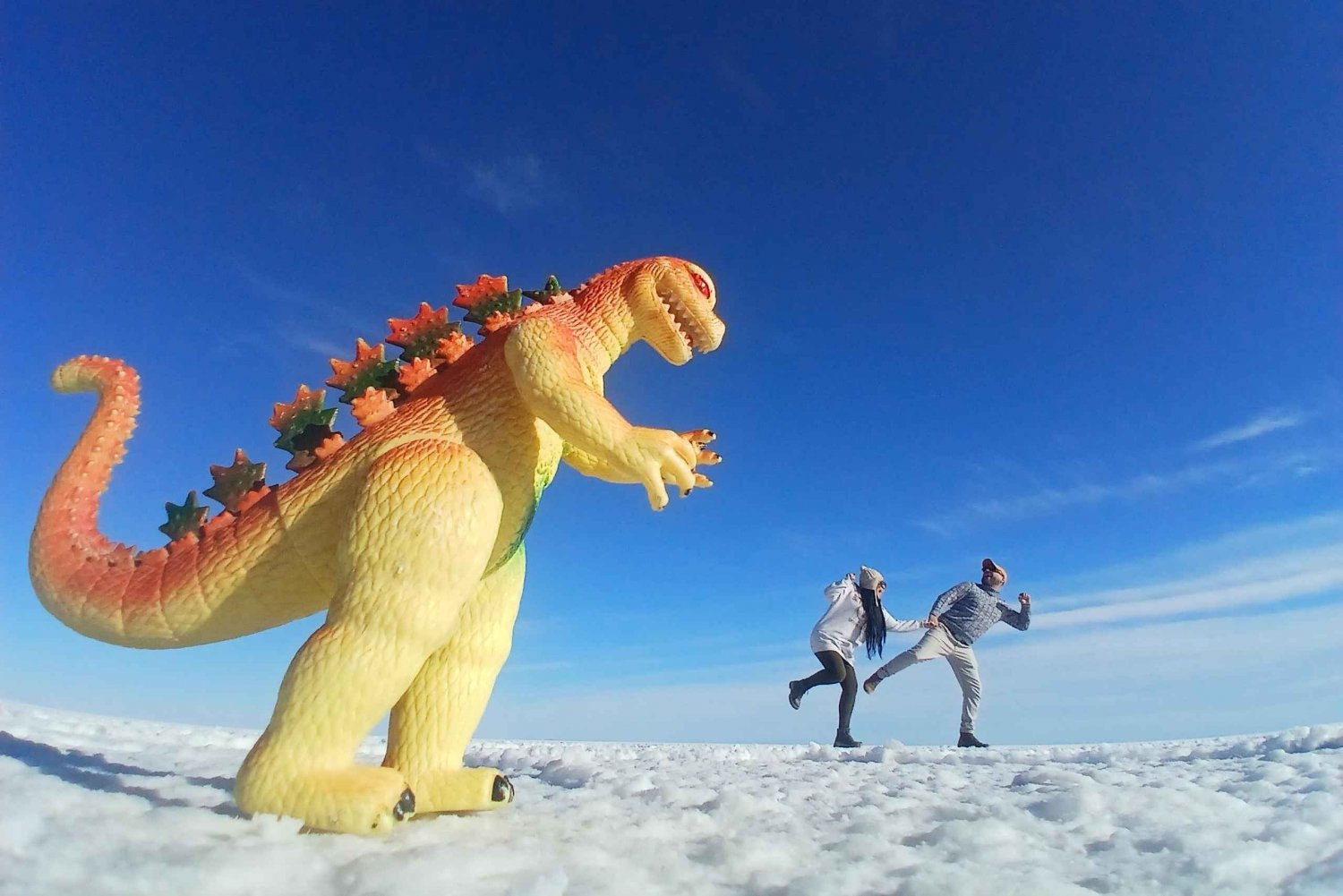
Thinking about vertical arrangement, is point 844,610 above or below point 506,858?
above

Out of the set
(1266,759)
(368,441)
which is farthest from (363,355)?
(1266,759)

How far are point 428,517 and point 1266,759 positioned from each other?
2.95 metres

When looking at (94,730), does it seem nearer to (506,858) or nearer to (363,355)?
(363,355)

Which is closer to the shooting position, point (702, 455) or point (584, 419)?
point (584, 419)

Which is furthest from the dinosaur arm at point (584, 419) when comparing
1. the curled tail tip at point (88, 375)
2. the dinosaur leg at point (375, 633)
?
the curled tail tip at point (88, 375)

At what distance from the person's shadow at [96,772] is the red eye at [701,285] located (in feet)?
6.39

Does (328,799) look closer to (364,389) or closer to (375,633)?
(375,633)

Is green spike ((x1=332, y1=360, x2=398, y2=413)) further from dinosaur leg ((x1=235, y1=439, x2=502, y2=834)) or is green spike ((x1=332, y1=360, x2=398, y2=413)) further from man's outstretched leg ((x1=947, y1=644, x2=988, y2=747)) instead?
man's outstretched leg ((x1=947, y1=644, x2=988, y2=747))

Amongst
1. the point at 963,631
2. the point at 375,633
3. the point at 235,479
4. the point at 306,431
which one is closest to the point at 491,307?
the point at 306,431

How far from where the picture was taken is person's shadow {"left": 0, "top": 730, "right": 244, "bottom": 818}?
5.96 ft

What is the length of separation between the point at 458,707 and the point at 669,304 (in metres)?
Result: 1.41

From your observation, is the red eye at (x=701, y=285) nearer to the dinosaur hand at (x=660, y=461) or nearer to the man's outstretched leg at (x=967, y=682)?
the dinosaur hand at (x=660, y=461)

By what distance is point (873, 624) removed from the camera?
6.36 metres

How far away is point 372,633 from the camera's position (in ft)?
5.87
